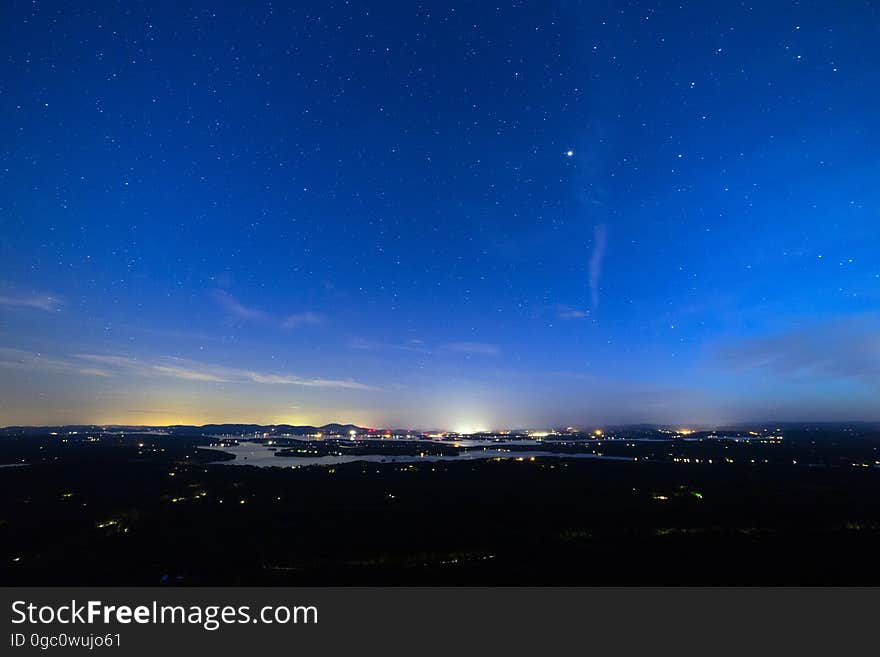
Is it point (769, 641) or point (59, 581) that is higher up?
point (769, 641)

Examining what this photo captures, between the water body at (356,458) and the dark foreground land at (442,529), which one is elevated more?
the dark foreground land at (442,529)

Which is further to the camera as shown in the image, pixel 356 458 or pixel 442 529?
pixel 356 458

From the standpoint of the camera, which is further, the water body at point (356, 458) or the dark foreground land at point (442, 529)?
the water body at point (356, 458)

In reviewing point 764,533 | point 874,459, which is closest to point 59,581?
point 764,533

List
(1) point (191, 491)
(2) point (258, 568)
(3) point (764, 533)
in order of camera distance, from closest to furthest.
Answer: (2) point (258, 568), (3) point (764, 533), (1) point (191, 491)

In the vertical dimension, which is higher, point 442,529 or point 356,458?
Answer: point 442,529

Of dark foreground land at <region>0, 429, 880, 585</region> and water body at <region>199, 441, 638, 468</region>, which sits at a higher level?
dark foreground land at <region>0, 429, 880, 585</region>

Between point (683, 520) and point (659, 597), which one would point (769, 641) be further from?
point (683, 520)

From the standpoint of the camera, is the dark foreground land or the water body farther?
the water body
